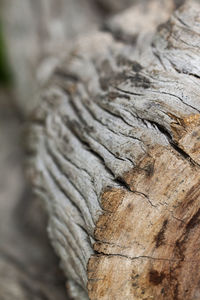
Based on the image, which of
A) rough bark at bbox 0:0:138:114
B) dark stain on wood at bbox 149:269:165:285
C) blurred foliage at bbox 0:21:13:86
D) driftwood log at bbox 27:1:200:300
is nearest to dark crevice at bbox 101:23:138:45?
driftwood log at bbox 27:1:200:300

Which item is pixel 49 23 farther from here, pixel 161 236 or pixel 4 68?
pixel 161 236

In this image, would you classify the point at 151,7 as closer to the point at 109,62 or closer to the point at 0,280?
the point at 109,62

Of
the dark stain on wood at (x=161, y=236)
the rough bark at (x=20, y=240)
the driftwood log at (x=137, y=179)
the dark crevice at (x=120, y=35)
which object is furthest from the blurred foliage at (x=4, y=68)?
the dark stain on wood at (x=161, y=236)

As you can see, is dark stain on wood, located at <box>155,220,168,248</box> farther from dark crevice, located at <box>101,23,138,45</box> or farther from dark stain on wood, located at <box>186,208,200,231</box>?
dark crevice, located at <box>101,23,138,45</box>

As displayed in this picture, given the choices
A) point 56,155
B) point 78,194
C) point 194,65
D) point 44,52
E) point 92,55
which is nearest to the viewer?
point 194,65

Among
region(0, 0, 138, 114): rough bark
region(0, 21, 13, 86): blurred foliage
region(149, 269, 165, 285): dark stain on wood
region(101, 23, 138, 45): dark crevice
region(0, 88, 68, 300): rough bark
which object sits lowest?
region(149, 269, 165, 285): dark stain on wood

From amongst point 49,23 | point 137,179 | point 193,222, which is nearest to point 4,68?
point 49,23

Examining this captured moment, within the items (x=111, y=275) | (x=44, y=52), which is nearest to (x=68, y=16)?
(x=44, y=52)

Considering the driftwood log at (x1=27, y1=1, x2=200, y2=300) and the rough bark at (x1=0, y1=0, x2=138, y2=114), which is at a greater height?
the rough bark at (x1=0, y1=0, x2=138, y2=114)
